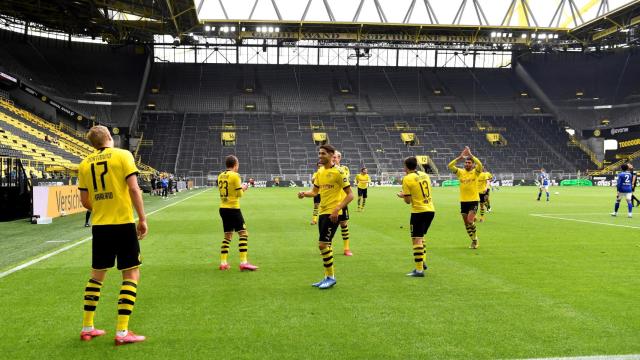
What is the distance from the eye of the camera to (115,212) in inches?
203

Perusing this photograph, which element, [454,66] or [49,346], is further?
[454,66]

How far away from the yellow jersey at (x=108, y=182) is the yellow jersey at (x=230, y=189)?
13.1 ft

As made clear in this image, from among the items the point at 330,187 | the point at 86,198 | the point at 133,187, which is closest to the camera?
the point at 133,187

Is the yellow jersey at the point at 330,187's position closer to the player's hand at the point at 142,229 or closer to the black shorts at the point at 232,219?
the black shorts at the point at 232,219

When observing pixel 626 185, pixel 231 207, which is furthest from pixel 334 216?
pixel 626 185

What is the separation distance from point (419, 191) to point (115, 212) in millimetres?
5436

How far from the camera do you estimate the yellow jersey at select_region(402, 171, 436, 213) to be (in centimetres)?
879

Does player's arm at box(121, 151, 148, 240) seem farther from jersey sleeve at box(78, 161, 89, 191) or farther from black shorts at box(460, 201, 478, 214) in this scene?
black shorts at box(460, 201, 478, 214)

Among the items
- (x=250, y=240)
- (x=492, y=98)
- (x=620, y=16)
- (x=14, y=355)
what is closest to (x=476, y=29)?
(x=620, y=16)

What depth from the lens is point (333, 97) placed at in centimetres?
7562

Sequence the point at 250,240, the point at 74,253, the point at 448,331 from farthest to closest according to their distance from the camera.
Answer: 1. the point at 250,240
2. the point at 74,253
3. the point at 448,331

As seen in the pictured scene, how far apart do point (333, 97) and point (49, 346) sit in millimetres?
72303

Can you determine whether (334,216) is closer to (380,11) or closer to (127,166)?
(127,166)

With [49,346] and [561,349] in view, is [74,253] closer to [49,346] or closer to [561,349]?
[49,346]
